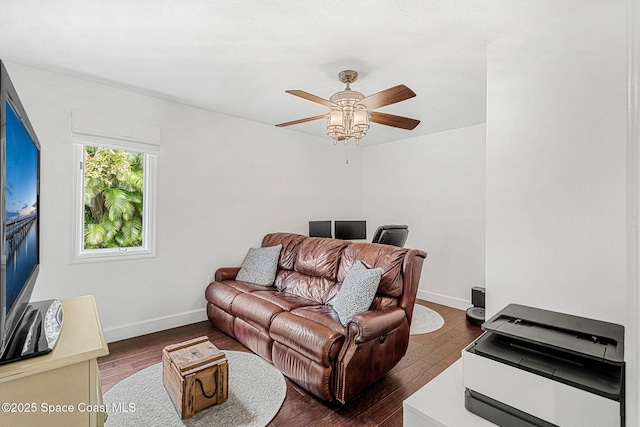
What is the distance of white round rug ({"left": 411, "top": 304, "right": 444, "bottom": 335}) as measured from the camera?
335 cm

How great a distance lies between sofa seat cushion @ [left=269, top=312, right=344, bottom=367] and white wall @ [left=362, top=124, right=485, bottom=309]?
2.73 m

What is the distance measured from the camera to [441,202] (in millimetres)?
4309

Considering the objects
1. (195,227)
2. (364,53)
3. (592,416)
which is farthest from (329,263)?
(592,416)

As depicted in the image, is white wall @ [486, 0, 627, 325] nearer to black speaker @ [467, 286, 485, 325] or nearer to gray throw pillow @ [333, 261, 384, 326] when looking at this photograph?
gray throw pillow @ [333, 261, 384, 326]

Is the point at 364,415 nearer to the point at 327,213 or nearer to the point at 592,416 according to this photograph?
the point at 592,416

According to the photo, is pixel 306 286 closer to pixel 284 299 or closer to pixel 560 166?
pixel 284 299

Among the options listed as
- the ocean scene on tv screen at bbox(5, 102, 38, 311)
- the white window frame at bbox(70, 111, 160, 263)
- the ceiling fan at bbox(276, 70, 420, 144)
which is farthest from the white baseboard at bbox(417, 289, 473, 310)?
the ocean scene on tv screen at bbox(5, 102, 38, 311)

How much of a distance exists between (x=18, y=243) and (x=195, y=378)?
119 centimetres

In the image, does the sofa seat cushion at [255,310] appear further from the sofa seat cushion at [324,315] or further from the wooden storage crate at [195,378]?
the wooden storage crate at [195,378]

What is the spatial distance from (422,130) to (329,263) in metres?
2.49

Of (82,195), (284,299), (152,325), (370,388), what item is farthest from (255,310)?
(82,195)

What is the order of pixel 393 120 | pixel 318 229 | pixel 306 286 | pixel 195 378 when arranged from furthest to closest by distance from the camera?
1. pixel 318 229
2. pixel 306 286
3. pixel 393 120
4. pixel 195 378

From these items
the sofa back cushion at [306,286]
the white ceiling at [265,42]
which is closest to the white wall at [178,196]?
the white ceiling at [265,42]

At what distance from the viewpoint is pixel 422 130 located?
4.25 m
